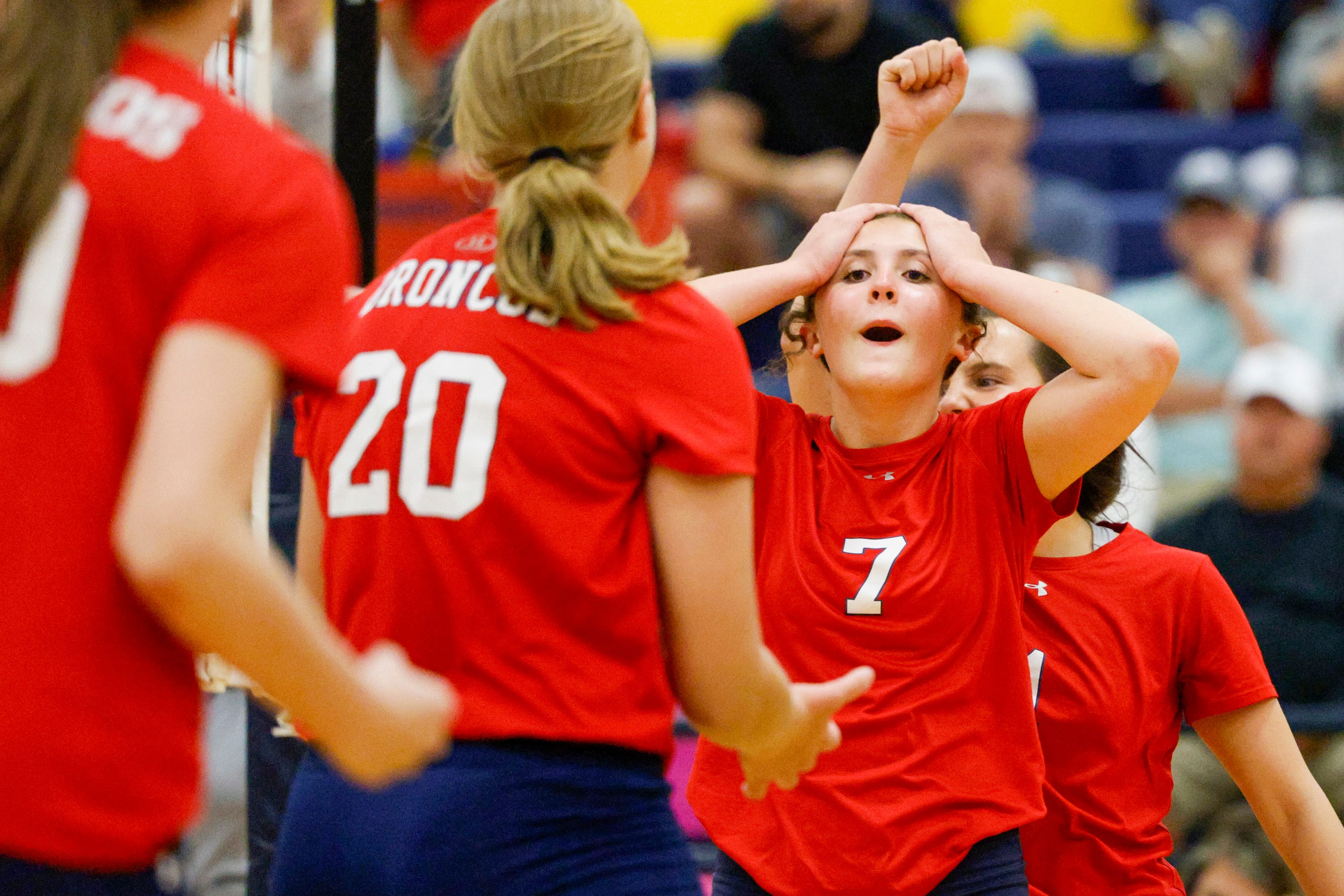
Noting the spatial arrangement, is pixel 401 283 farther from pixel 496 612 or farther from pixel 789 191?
pixel 789 191

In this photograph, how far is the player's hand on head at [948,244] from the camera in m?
2.32

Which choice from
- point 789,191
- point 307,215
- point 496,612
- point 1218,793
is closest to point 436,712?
point 496,612

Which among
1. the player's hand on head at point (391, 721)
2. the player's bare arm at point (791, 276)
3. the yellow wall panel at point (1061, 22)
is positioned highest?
the player's bare arm at point (791, 276)

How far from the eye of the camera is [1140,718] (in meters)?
2.47

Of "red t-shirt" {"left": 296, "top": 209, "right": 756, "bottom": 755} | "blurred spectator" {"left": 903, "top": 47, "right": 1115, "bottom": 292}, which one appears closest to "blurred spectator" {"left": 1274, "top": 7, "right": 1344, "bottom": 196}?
"blurred spectator" {"left": 903, "top": 47, "right": 1115, "bottom": 292}

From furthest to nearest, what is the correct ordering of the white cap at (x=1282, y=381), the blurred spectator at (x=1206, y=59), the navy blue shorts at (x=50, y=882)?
the blurred spectator at (x=1206, y=59) → the white cap at (x=1282, y=381) → the navy blue shorts at (x=50, y=882)

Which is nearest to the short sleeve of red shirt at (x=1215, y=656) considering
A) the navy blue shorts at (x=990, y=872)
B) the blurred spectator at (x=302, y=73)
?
the navy blue shorts at (x=990, y=872)

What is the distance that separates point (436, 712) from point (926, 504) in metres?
1.13

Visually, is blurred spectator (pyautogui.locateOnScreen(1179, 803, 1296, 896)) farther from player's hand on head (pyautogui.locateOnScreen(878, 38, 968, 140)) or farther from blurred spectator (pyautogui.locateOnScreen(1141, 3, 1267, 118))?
blurred spectator (pyautogui.locateOnScreen(1141, 3, 1267, 118))

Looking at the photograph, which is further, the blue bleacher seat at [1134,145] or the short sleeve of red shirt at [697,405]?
the blue bleacher seat at [1134,145]

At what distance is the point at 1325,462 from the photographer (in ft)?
18.4

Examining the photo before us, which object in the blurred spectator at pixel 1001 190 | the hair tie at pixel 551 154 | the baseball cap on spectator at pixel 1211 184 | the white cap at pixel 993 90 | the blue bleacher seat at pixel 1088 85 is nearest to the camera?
the hair tie at pixel 551 154

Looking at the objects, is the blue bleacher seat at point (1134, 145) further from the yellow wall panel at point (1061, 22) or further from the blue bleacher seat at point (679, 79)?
the blue bleacher seat at point (679, 79)

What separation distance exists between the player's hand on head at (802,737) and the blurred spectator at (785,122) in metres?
4.08
